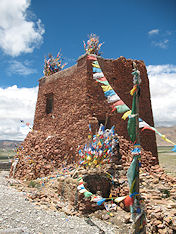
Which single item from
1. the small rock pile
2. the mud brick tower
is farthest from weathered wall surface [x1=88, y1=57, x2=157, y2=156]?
the small rock pile

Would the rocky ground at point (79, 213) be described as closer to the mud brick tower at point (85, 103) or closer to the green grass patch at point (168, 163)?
the green grass patch at point (168, 163)

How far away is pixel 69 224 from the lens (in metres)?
4.29

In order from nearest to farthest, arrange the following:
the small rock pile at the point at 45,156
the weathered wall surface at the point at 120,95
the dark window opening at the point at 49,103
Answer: the small rock pile at the point at 45,156, the weathered wall surface at the point at 120,95, the dark window opening at the point at 49,103

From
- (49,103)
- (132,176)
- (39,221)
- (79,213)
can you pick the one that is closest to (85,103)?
(49,103)

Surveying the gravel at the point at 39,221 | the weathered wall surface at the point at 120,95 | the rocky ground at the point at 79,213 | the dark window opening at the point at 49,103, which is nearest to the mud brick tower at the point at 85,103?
the weathered wall surface at the point at 120,95

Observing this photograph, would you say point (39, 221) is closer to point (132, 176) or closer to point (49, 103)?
point (132, 176)

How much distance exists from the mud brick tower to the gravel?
3107mm

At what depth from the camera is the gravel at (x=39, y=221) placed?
12.6 ft

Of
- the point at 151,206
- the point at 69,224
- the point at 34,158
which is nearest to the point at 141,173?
the point at 151,206

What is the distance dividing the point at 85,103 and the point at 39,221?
186 inches

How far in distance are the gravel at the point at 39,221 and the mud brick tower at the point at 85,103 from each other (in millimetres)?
3107

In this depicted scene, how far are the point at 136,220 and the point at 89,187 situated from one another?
101 inches

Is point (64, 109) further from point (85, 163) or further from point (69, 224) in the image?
point (69, 224)

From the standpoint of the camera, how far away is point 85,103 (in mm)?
7582
